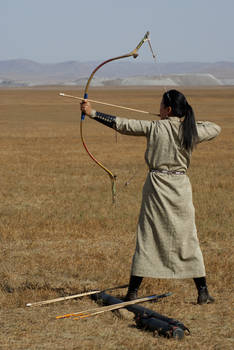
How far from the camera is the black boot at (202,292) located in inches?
237

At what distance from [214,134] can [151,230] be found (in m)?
1.08

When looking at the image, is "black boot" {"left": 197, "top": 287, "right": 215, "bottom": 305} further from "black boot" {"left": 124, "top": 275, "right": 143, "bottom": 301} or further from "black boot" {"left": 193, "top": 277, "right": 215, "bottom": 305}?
"black boot" {"left": 124, "top": 275, "right": 143, "bottom": 301}

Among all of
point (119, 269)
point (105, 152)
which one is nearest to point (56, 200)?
point (119, 269)

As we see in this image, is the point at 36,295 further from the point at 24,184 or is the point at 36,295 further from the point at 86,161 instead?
the point at 86,161

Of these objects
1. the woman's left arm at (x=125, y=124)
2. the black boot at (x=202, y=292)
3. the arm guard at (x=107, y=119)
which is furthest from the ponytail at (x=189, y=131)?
the black boot at (x=202, y=292)

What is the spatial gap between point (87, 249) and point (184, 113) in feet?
10.7

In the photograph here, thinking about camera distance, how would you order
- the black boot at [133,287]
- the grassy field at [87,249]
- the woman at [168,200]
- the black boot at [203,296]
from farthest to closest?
the black boot at [203,296] → the black boot at [133,287] → the woman at [168,200] → the grassy field at [87,249]

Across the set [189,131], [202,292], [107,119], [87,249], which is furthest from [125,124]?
[87,249]

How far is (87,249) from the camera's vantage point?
855cm

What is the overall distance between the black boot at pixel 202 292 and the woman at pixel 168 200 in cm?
10

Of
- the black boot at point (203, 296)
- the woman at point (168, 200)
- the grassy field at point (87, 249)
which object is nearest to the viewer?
the grassy field at point (87, 249)

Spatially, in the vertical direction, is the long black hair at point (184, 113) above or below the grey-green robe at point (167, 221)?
above

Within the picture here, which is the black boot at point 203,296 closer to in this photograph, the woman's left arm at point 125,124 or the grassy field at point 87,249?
the grassy field at point 87,249

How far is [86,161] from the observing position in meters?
18.5
